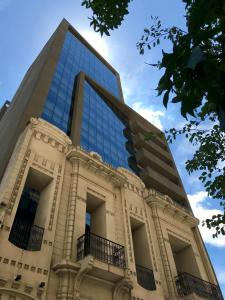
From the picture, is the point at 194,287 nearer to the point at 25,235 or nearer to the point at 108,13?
the point at 25,235

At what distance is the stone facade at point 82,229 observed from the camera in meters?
10.1

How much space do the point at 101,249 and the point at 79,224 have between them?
152 cm

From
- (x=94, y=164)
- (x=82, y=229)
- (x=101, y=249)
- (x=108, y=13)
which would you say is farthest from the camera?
(x=94, y=164)

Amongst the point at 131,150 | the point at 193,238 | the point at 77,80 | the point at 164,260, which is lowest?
the point at 164,260

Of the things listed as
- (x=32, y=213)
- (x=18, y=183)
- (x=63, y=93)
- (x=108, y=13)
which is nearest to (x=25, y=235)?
(x=18, y=183)

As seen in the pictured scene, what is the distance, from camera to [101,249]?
1223 centimetres

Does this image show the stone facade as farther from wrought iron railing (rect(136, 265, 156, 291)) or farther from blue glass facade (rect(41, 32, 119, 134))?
blue glass facade (rect(41, 32, 119, 134))

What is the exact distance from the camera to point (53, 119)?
2208cm

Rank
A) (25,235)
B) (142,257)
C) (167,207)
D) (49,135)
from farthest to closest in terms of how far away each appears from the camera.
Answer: (167,207)
(49,135)
(142,257)
(25,235)

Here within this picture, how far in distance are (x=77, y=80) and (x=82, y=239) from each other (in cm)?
2404

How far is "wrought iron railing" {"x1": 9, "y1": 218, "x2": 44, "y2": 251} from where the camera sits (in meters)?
11.0

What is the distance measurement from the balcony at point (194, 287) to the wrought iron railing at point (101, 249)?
14.7 ft

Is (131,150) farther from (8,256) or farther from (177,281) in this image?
(8,256)

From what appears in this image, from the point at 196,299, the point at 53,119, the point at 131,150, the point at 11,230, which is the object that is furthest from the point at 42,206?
the point at 131,150
